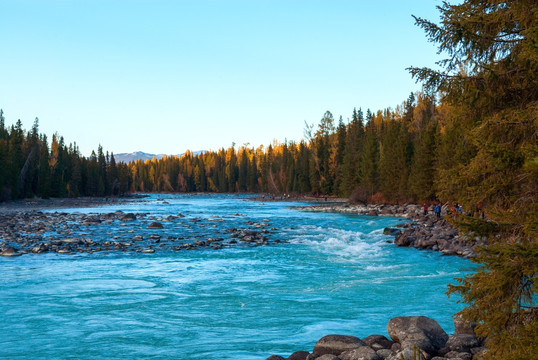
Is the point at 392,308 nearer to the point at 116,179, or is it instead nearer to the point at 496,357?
the point at 496,357

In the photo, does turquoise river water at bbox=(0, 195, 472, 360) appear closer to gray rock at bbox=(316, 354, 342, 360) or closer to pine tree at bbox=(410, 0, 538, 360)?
gray rock at bbox=(316, 354, 342, 360)

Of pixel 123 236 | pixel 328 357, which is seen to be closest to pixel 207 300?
pixel 328 357

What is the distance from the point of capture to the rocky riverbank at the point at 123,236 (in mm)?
23484

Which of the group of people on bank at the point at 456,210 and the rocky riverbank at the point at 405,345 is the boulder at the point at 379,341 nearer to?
the rocky riverbank at the point at 405,345

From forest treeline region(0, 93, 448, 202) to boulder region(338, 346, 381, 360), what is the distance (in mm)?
22800

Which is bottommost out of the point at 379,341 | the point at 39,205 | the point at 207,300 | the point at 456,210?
the point at 207,300

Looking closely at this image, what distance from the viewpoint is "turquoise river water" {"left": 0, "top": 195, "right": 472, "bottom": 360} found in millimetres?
10094

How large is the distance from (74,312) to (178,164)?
167794 millimetres

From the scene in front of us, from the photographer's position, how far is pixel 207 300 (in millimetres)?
13680

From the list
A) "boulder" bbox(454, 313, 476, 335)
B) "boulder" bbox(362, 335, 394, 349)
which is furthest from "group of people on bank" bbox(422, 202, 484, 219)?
"boulder" bbox(362, 335, 394, 349)

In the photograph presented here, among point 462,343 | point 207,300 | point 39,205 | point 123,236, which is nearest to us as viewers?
point 462,343

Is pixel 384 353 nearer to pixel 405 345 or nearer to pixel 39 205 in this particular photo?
pixel 405 345

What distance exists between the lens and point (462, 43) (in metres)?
7.57

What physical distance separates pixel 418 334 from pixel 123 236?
22.9 metres
